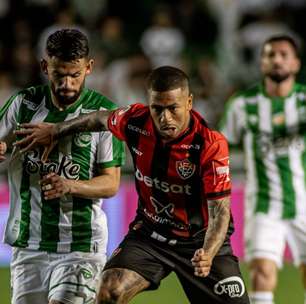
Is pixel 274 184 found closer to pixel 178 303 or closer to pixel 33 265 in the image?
pixel 178 303

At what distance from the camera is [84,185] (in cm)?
559

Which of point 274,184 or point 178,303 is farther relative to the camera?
point 178,303

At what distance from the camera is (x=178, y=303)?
8617mm

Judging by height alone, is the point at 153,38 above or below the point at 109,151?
above

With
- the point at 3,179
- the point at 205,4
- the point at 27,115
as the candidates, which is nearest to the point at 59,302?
the point at 27,115

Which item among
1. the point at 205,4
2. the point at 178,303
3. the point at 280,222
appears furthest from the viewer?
the point at 205,4

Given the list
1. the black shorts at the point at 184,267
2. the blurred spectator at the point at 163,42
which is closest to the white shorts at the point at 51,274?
the black shorts at the point at 184,267

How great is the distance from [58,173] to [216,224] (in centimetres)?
94

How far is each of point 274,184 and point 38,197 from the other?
242 cm

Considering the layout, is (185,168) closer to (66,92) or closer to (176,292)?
(66,92)

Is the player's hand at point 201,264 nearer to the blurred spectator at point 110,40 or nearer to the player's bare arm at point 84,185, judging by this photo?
the player's bare arm at point 84,185

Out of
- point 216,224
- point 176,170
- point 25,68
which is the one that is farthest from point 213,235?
point 25,68

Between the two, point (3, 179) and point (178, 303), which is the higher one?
point (3, 179)

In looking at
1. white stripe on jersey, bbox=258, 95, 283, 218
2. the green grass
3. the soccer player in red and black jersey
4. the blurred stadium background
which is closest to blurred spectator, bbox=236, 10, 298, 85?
the blurred stadium background
